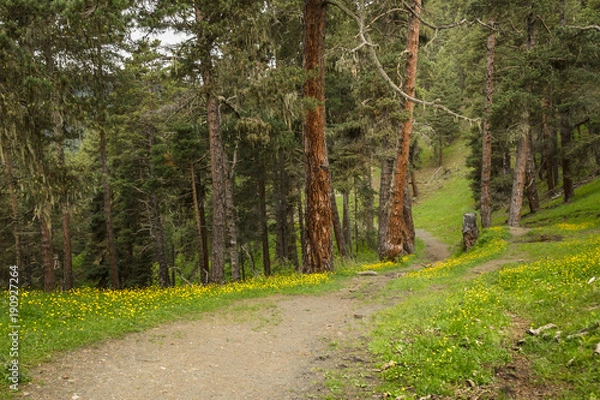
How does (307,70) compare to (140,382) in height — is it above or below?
above

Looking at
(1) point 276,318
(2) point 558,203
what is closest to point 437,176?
(2) point 558,203

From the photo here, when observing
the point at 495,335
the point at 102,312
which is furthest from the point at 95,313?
the point at 495,335

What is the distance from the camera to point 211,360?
6395mm

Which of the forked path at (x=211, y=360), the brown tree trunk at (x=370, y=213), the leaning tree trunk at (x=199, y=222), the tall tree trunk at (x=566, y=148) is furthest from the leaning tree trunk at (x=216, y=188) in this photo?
the tall tree trunk at (x=566, y=148)

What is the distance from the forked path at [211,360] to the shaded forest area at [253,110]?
4.63 m

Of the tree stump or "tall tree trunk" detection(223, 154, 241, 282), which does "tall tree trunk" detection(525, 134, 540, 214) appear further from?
"tall tree trunk" detection(223, 154, 241, 282)

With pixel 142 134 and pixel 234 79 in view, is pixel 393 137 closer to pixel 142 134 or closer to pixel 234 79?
pixel 234 79

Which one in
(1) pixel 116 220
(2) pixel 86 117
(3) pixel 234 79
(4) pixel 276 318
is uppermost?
(3) pixel 234 79

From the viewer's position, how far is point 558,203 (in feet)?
88.4

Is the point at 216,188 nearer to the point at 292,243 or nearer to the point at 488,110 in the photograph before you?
the point at 488,110

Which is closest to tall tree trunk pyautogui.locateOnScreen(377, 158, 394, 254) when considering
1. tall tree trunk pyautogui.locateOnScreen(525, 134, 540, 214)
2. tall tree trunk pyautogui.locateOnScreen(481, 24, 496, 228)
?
tall tree trunk pyautogui.locateOnScreen(481, 24, 496, 228)

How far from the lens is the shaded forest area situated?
9195 mm

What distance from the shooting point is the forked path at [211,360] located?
5.14 metres

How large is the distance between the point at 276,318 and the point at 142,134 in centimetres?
2210
